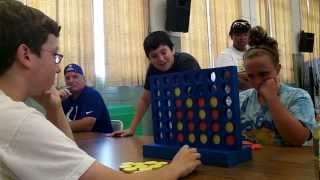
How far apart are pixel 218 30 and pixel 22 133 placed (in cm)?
470

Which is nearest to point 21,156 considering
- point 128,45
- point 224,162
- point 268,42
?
point 224,162

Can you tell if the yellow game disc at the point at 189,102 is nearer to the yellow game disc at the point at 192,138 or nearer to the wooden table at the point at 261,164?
the yellow game disc at the point at 192,138

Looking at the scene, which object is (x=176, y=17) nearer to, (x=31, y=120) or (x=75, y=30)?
(x=75, y=30)

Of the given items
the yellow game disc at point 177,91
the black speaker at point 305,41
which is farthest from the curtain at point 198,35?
the yellow game disc at point 177,91

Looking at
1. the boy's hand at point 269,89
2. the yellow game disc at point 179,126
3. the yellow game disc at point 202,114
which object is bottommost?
the yellow game disc at point 179,126

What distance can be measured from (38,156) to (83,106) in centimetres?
212

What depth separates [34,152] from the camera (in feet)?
2.64

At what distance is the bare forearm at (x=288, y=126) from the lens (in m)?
1.48

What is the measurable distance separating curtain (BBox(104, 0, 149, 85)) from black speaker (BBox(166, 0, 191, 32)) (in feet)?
1.04

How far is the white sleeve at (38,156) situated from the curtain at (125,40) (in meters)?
3.12

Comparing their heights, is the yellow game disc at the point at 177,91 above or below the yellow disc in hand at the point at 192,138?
above

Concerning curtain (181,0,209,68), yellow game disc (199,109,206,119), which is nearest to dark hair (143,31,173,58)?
yellow game disc (199,109,206,119)

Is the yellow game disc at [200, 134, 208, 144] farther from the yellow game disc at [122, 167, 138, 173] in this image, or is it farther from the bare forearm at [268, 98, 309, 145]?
the bare forearm at [268, 98, 309, 145]

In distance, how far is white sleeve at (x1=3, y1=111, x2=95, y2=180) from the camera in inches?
31.5
